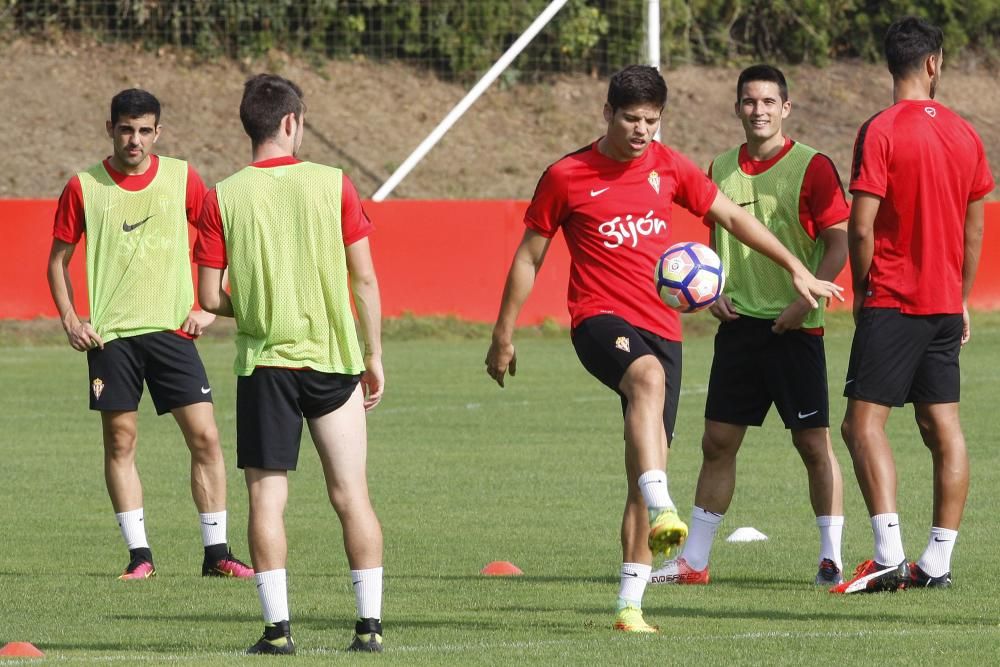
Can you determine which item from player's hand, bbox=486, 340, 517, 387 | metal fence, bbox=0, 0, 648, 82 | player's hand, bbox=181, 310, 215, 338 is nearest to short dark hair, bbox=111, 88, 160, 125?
player's hand, bbox=181, 310, 215, 338

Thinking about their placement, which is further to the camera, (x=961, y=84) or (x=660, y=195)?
(x=961, y=84)

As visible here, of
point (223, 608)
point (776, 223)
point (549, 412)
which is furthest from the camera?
point (549, 412)

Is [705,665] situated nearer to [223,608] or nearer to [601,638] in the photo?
[601,638]

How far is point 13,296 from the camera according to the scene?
945 inches

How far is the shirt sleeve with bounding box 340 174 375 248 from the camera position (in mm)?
6441

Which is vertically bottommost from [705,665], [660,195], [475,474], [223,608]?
[475,474]

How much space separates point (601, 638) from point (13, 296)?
18554 millimetres

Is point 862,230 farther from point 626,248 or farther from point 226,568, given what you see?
point 226,568

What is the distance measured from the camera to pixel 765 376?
336 inches

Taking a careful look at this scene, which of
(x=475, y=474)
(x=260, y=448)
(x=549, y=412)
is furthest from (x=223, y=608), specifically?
(x=549, y=412)

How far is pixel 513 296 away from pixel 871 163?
5.62ft

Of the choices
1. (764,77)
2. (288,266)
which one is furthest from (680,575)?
(288,266)

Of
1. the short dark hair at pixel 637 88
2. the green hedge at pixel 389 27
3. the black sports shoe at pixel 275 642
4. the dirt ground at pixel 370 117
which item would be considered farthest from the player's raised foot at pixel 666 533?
the green hedge at pixel 389 27

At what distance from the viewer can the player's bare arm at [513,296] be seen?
723 centimetres
